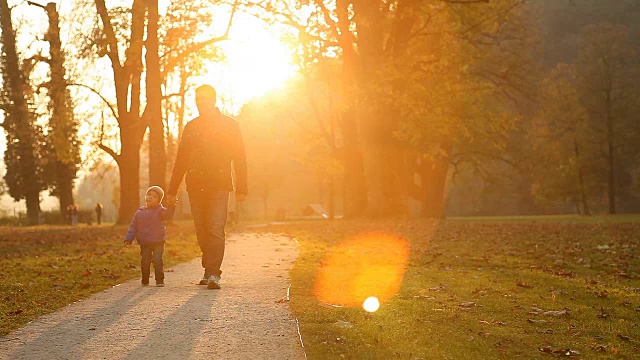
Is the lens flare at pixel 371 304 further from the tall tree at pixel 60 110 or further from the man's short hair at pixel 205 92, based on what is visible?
the tall tree at pixel 60 110

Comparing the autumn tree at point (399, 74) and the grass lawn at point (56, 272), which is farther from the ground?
the autumn tree at point (399, 74)

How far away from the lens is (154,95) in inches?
993

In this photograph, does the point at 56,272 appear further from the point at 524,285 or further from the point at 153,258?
the point at 524,285

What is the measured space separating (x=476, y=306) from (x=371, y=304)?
1159 millimetres

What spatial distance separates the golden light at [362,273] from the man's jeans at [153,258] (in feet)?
6.38

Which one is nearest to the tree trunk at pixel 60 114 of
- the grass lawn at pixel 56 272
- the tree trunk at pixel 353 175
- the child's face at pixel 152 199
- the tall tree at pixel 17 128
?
the tall tree at pixel 17 128

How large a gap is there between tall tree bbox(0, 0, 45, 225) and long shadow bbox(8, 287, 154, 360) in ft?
84.6

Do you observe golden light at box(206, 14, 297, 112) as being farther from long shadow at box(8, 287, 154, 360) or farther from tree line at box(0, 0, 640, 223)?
long shadow at box(8, 287, 154, 360)

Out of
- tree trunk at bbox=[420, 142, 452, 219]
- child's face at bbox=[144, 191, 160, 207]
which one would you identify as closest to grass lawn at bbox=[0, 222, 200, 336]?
child's face at bbox=[144, 191, 160, 207]

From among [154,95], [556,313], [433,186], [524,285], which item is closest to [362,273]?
[524,285]

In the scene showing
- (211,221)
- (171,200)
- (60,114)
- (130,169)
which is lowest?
(211,221)

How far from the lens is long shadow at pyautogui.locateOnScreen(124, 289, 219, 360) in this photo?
5266mm

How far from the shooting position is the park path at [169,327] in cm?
533

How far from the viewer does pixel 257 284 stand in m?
9.04
